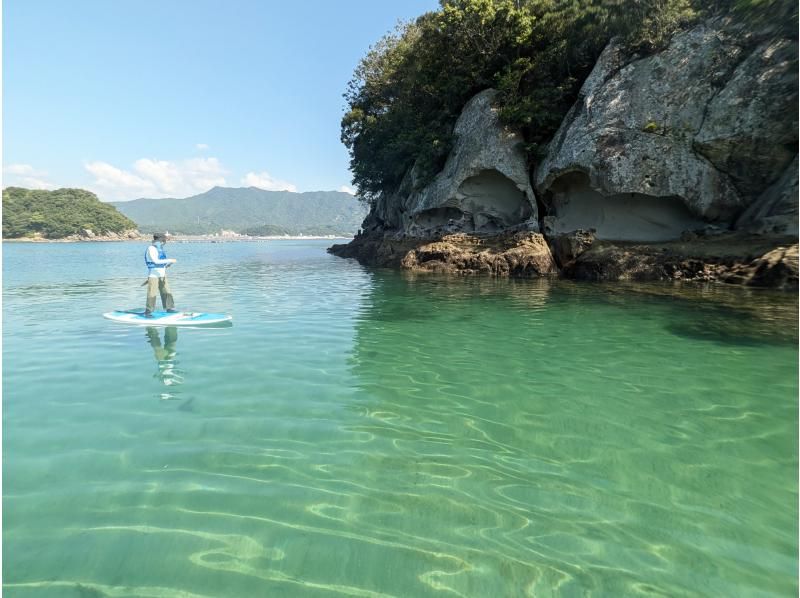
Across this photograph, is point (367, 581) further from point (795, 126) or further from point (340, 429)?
point (795, 126)

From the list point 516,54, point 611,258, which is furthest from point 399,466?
point 516,54

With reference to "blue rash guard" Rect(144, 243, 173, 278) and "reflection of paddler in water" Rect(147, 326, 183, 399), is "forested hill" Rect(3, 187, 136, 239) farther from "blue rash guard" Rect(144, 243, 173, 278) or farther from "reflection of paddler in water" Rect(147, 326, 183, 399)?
"reflection of paddler in water" Rect(147, 326, 183, 399)

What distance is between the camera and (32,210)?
11731 centimetres

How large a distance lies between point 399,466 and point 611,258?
20.6 meters

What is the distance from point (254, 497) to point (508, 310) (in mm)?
11186

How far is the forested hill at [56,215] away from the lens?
112875 mm

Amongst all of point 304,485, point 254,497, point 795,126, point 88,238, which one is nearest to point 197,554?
point 254,497

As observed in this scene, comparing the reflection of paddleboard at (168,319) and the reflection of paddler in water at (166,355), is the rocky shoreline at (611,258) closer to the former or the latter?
the reflection of paddleboard at (168,319)

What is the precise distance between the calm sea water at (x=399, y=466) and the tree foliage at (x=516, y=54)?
752 inches

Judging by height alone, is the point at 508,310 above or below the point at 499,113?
below

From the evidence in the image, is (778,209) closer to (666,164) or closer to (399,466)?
(666,164)

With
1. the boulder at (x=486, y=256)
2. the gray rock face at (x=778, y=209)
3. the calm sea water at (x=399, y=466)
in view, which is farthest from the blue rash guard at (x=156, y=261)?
the gray rock face at (x=778, y=209)

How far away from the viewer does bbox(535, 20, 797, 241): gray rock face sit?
18844 millimetres

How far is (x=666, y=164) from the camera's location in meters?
21.3
